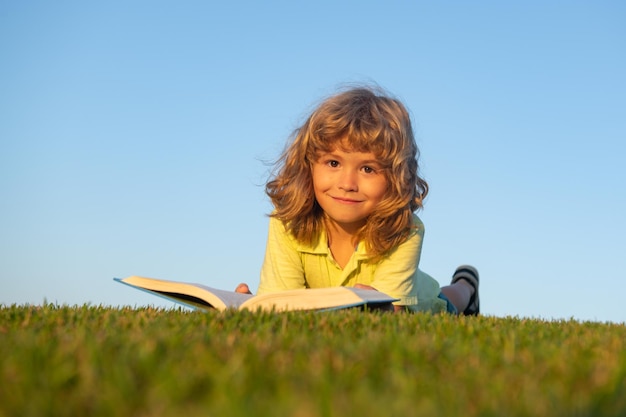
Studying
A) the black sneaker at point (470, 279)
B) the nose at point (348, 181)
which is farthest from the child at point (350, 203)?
the black sneaker at point (470, 279)

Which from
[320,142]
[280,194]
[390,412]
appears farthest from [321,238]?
[390,412]

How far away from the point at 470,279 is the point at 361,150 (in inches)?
124

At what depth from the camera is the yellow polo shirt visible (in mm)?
6043

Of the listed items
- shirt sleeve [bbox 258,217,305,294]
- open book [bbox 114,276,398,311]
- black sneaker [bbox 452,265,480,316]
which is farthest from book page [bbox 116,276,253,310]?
black sneaker [bbox 452,265,480,316]

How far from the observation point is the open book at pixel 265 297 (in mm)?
4305

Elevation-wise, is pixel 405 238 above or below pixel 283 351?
above

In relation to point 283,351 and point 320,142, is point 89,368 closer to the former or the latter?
point 283,351

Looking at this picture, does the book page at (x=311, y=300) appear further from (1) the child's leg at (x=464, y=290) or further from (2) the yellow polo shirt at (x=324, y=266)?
(1) the child's leg at (x=464, y=290)

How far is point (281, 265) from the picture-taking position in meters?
6.39

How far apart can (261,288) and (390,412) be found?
530 cm

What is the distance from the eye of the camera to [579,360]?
2.28 meters

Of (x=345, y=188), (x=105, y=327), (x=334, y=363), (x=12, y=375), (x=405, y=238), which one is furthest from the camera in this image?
(x=405, y=238)

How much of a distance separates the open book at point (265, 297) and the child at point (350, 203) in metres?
0.95

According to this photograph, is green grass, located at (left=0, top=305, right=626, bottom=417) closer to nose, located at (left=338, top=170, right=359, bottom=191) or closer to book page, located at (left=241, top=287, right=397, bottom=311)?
book page, located at (left=241, top=287, right=397, bottom=311)
